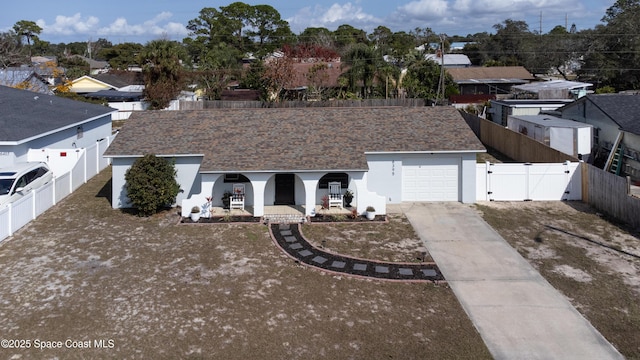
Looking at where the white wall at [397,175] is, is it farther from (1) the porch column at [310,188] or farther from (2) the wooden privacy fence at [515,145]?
(2) the wooden privacy fence at [515,145]

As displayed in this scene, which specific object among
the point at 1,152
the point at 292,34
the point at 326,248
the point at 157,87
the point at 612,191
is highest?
the point at 292,34

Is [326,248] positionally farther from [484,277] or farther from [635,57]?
[635,57]

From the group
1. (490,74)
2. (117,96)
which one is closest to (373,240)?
(117,96)

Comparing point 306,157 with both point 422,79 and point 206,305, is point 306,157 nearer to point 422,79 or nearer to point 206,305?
point 206,305

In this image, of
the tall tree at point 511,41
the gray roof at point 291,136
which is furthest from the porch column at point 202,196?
the tall tree at point 511,41

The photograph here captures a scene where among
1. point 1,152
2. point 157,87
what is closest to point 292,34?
point 157,87
